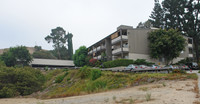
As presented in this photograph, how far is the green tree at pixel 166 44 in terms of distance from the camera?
40.2 meters

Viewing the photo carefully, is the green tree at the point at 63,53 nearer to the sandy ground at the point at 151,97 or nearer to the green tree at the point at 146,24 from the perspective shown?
the green tree at the point at 146,24

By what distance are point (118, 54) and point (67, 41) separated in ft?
155

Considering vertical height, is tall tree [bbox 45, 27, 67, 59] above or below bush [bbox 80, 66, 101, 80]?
→ above

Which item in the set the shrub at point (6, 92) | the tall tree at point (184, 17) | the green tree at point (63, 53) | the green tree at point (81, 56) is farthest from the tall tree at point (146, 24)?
the shrub at point (6, 92)

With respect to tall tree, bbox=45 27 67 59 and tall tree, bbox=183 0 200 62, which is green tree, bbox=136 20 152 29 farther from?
tall tree, bbox=45 27 67 59

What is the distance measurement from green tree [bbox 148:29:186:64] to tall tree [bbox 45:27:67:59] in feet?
187

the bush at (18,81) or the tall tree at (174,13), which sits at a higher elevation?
the tall tree at (174,13)

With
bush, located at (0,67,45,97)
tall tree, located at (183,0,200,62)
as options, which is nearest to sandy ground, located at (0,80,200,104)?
bush, located at (0,67,45,97)

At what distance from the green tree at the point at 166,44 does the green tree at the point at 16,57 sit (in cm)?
4227

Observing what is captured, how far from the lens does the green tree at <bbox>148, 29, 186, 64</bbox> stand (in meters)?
40.2

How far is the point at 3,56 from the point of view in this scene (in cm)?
5859

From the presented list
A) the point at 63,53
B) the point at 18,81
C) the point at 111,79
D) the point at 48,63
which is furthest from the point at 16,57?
the point at 111,79

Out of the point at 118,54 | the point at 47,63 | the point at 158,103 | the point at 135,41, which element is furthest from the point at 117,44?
the point at 158,103

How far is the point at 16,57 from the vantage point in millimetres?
58500
